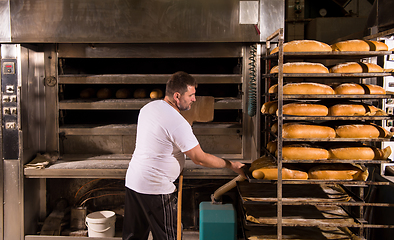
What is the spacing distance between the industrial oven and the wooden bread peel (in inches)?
3.2

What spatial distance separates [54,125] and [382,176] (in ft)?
9.41

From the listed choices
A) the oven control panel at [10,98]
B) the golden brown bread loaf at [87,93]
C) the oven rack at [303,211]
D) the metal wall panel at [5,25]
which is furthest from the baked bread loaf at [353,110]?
the metal wall panel at [5,25]

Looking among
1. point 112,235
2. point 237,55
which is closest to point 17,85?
point 112,235

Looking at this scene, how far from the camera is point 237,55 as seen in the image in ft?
8.34

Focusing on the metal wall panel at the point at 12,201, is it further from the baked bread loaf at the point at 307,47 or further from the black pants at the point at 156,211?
the baked bread loaf at the point at 307,47

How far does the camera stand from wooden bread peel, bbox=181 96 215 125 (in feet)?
8.61

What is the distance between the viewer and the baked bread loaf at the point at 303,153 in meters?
1.85

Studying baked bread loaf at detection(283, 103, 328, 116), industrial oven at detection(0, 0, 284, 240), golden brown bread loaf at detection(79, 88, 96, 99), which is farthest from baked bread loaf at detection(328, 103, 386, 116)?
golden brown bread loaf at detection(79, 88, 96, 99)

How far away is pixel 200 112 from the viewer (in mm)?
2666

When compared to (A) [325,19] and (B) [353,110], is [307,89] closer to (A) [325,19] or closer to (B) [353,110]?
(B) [353,110]

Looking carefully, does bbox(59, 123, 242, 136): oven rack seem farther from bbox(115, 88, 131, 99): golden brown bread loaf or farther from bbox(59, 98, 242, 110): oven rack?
bbox(115, 88, 131, 99): golden brown bread loaf

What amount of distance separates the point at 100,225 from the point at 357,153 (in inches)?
84.8

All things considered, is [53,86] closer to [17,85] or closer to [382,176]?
[17,85]

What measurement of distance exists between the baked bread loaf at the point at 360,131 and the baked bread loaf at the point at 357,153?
0.09 meters
